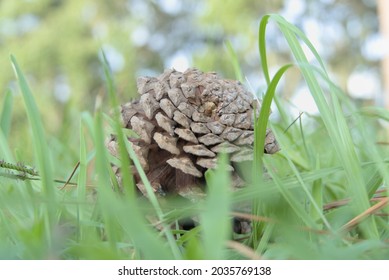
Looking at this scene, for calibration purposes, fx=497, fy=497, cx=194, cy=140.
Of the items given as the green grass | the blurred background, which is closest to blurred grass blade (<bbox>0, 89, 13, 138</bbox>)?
the green grass

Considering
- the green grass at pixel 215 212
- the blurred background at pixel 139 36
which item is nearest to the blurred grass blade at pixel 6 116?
the green grass at pixel 215 212

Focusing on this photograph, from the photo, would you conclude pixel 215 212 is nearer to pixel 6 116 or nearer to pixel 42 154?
pixel 42 154

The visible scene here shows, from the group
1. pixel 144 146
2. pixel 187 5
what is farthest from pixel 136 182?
pixel 187 5

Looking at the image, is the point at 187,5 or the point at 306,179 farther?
the point at 187,5

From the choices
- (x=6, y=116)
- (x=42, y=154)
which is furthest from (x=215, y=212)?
(x=6, y=116)

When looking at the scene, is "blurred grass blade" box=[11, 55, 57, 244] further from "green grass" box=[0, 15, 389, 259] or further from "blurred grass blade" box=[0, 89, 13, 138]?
"blurred grass blade" box=[0, 89, 13, 138]

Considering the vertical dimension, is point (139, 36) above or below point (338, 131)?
above

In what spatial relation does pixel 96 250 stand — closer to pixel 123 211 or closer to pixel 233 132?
pixel 123 211

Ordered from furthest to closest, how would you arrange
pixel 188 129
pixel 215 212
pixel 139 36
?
1. pixel 139 36
2. pixel 188 129
3. pixel 215 212
